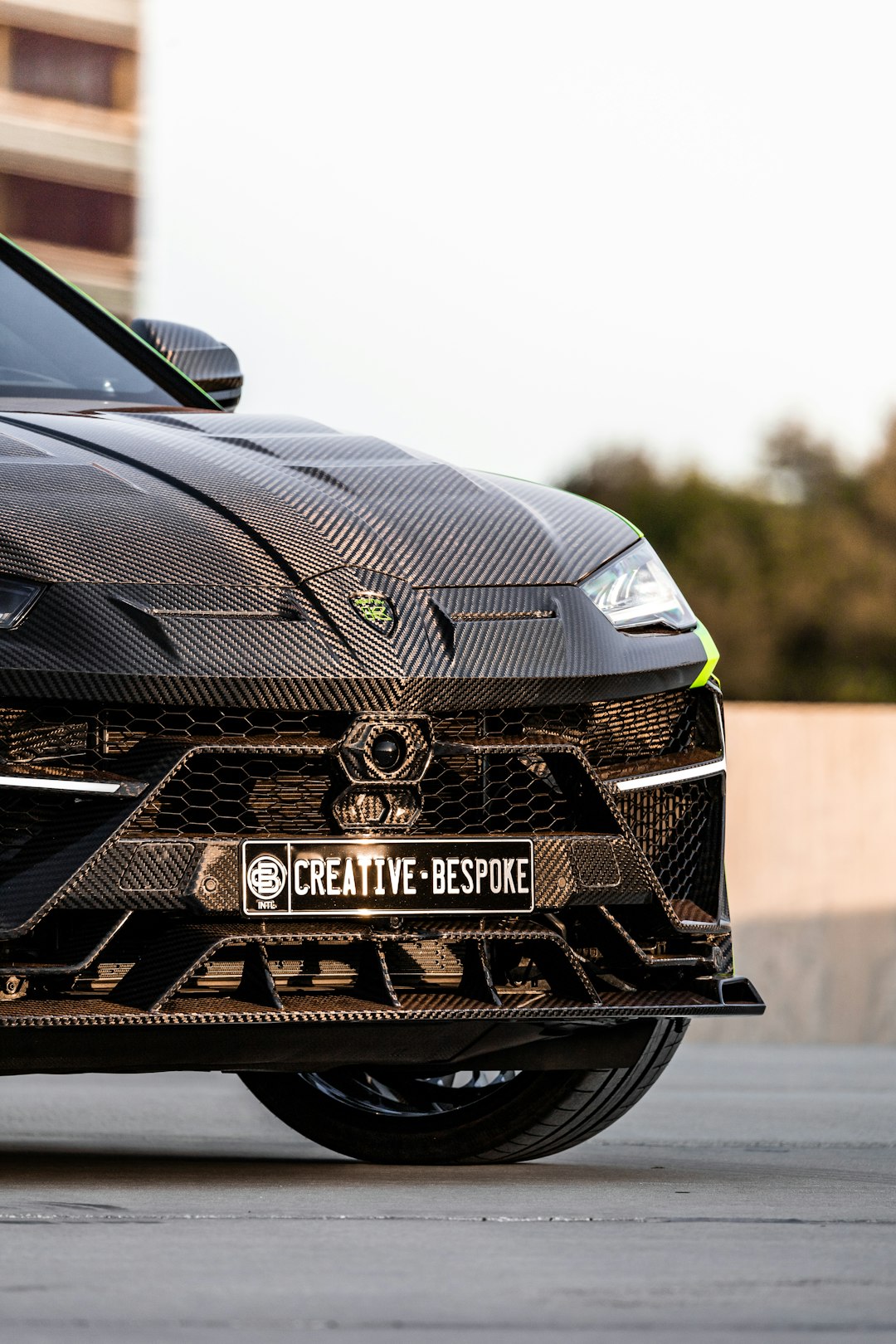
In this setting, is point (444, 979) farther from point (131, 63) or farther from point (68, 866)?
point (131, 63)

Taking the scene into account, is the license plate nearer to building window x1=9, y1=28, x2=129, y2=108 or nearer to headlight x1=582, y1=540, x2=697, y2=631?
headlight x1=582, y1=540, x2=697, y2=631

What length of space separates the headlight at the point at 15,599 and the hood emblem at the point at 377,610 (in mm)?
565

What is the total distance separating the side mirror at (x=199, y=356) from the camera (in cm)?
577

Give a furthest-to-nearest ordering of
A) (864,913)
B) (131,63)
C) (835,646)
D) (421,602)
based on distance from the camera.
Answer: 1. (835,646)
2. (131,63)
3. (864,913)
4. (421,602)

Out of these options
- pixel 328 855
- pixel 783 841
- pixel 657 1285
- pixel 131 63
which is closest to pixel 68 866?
pixel 328 855

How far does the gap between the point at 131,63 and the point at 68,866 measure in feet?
224

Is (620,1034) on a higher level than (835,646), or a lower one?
higher

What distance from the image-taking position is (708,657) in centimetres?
460

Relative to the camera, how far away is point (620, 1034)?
15.6 ft

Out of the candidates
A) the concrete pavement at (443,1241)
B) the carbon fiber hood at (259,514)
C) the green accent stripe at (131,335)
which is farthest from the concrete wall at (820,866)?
the carbon fiber hood at (259,514)

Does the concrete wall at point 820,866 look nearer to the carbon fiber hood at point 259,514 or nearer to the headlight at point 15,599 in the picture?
the carbon fiber hood at point 259,514

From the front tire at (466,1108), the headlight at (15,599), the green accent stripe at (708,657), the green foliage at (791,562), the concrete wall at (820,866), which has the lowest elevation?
the green foliage at (791,562)

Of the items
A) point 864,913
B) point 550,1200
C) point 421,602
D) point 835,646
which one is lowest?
point 835,646

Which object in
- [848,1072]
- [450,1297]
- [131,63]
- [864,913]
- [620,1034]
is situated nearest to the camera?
[450,1297]
